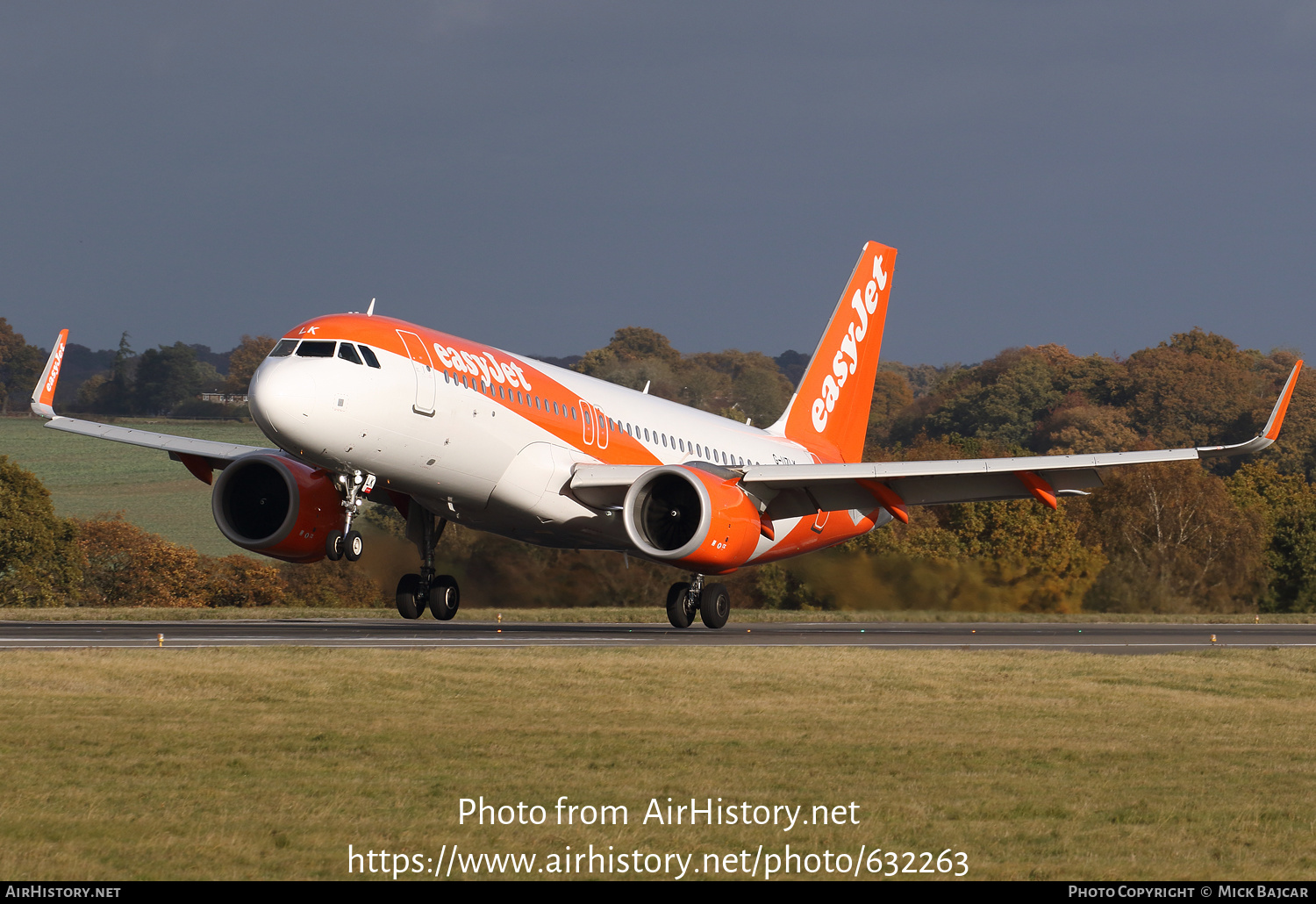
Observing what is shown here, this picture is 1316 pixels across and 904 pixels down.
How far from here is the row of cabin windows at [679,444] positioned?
30.0 meters

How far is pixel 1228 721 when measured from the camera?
50.9 ft

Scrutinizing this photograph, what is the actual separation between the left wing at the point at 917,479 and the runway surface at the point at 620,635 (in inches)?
109

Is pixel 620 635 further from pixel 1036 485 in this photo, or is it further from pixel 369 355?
pixel 1036 485

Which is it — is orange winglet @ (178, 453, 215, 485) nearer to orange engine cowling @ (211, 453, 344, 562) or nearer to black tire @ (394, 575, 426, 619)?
orange engine cowling @ (211, 453, 344, 562)

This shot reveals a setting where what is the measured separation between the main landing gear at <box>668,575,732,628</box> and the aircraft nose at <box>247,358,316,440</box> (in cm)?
995

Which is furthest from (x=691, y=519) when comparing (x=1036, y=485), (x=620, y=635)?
(x=1036, y=485)

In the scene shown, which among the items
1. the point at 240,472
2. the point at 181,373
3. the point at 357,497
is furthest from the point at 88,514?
the point at 357,497

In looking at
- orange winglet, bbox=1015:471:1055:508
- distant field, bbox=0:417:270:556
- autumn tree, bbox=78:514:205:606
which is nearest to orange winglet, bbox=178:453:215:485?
orange winglet, bbox=1015:471:1055:508

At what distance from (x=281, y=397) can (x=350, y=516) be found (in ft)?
9.84

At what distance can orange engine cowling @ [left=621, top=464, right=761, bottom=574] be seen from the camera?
26438 mm

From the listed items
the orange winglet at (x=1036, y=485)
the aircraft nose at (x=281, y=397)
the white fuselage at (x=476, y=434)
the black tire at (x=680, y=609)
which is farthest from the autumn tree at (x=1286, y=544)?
the aircraft nose at (x=281, y=397)
